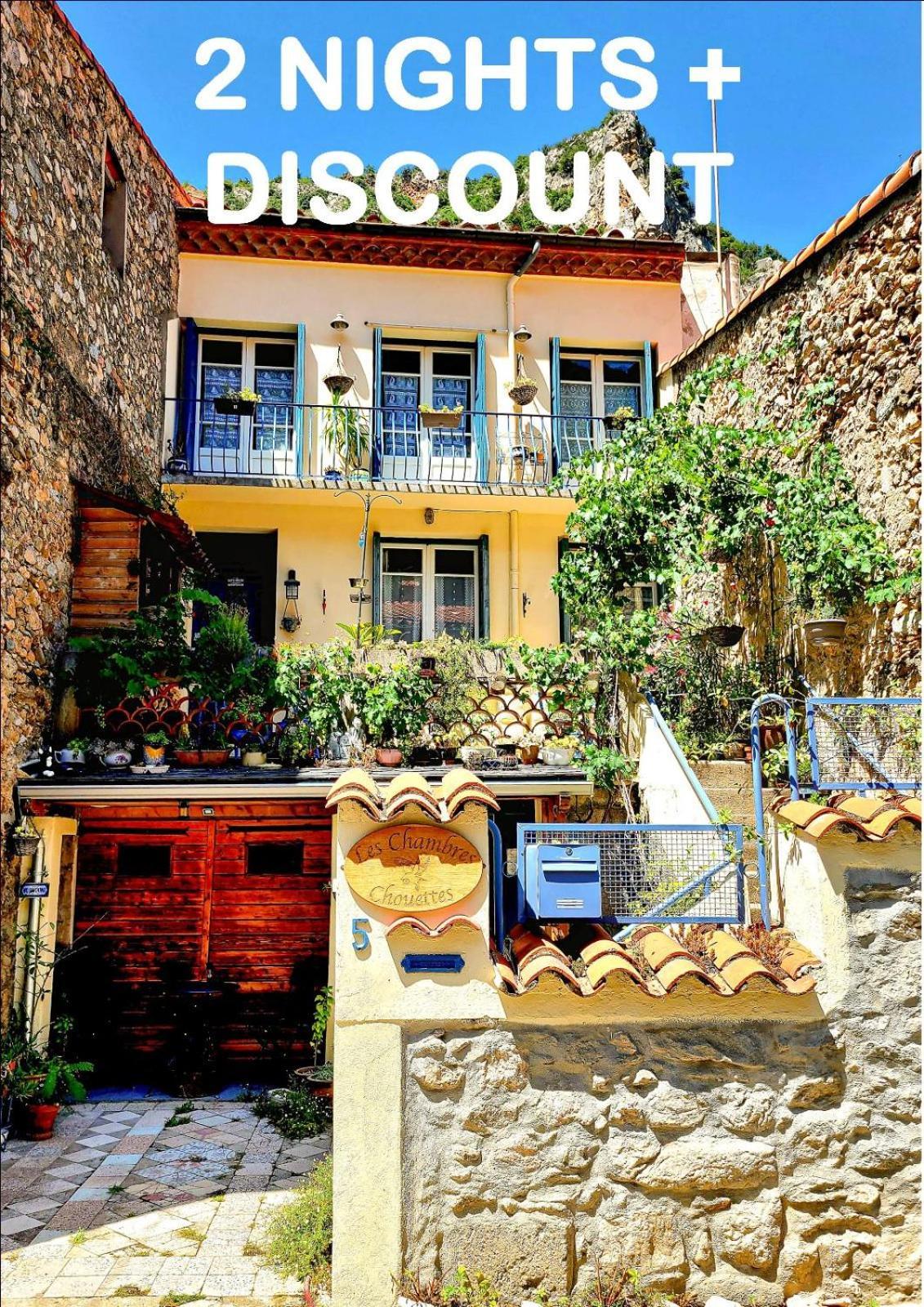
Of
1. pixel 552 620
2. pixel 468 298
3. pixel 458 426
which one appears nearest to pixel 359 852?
pixel 552 620

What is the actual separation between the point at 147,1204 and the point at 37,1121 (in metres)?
1.62

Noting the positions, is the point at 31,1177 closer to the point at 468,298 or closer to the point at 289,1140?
the point at 289,1140

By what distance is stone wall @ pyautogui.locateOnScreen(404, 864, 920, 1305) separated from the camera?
427 centimetres

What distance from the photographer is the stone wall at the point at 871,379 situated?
722 centimetres

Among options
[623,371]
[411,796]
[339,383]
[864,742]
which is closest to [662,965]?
[411,796]

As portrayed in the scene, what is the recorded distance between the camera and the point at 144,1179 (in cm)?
609

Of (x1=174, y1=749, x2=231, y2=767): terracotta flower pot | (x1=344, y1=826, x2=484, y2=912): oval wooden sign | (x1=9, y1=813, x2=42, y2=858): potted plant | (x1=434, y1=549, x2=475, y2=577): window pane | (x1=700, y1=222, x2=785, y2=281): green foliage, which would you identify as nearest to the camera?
(x1=344, y1=826, x2=484, y2=912): oval wooden sign

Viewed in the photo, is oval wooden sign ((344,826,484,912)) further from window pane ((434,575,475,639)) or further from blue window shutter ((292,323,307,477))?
blue window shutter ((292,323,307,477))

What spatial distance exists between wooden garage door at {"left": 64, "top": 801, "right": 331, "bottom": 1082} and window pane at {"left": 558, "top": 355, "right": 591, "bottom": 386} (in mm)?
8006

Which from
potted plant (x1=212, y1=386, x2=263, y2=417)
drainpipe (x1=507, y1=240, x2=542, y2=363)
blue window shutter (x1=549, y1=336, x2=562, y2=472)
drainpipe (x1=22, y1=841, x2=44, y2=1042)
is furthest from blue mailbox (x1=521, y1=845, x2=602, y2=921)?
drainpipe (x1=507, y1=240, x2=542, y2=363)

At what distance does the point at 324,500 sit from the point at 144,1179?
856cm

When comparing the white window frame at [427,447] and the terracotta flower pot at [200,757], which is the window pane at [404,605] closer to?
the white window frame at [427,447]

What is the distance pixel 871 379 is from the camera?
25.4 feet

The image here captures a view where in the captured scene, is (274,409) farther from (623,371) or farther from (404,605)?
(623,371)
